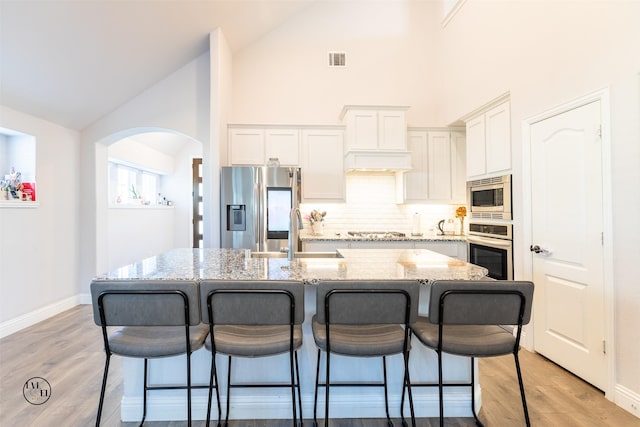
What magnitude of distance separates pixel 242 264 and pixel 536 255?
8.29ft

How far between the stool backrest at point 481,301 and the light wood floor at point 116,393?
833 mm

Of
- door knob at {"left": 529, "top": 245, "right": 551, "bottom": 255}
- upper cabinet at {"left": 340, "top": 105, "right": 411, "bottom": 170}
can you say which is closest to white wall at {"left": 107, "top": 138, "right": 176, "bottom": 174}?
upper cabinet at {"left": 340, "top": 105, "right": 411, "bottom": 170}

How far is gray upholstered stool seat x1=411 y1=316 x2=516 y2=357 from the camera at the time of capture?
1573 mm

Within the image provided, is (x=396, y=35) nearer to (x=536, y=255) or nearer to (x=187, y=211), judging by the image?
(x=536, y=255)

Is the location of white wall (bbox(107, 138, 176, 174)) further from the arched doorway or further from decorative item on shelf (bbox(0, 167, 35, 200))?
decorative item on shelf (bbox(0, 167, 35, 200))

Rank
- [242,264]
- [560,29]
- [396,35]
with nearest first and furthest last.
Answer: [242,264]
[560,29]
[396,35]

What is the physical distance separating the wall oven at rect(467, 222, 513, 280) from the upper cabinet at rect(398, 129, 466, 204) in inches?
30.5

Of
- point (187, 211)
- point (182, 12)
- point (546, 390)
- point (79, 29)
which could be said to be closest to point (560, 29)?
point (546, 390)

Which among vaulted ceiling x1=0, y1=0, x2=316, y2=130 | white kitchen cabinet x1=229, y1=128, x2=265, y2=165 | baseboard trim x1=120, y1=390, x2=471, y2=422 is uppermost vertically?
vaulted ceiling x1=0, y1=0, x2=316, y2=130

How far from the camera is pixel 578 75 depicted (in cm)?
241

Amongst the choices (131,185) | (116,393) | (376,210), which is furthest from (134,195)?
(116,393)

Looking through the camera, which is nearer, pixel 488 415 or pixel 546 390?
pixel 488 415

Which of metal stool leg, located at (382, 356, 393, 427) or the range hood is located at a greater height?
the range hood

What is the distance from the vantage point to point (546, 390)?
2.29 m
